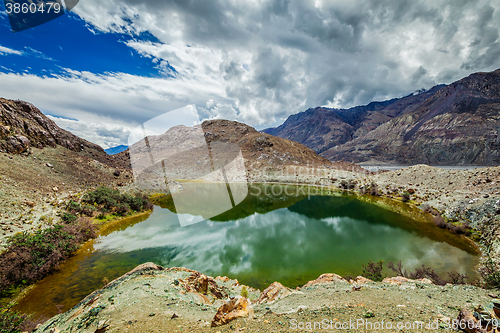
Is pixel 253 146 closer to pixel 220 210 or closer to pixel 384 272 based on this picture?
pixel 220 210

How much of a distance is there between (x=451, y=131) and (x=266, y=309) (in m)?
124

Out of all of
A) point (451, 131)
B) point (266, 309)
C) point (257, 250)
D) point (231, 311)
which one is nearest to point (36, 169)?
point (257, 250)

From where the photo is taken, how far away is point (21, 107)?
16594 mm

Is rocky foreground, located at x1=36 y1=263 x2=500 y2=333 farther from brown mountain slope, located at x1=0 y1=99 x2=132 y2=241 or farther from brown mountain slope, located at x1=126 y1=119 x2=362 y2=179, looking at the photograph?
brown mountain slope, located at x1=126 y1=119 x2=362 y2=179

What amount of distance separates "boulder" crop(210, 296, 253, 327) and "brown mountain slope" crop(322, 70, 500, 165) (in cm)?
10811

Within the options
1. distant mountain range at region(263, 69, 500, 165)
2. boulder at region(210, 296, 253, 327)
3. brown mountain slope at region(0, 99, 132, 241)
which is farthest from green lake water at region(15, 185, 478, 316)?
distant mountain range at region(263, 69, 500, 165)

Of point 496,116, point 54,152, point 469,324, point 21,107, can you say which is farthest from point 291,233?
point 496,116

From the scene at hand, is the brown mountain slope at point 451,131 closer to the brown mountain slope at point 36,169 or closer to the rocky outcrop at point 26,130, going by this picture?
the brown mountain slope at point 36,169

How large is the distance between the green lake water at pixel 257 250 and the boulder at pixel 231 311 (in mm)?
4899

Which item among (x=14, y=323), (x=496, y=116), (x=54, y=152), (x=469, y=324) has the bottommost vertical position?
(x=14, y=323)

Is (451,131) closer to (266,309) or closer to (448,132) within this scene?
(448,132)

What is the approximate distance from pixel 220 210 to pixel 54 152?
16897 millimetres

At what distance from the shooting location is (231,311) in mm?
3426

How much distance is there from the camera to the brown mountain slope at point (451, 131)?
72.8 meters
